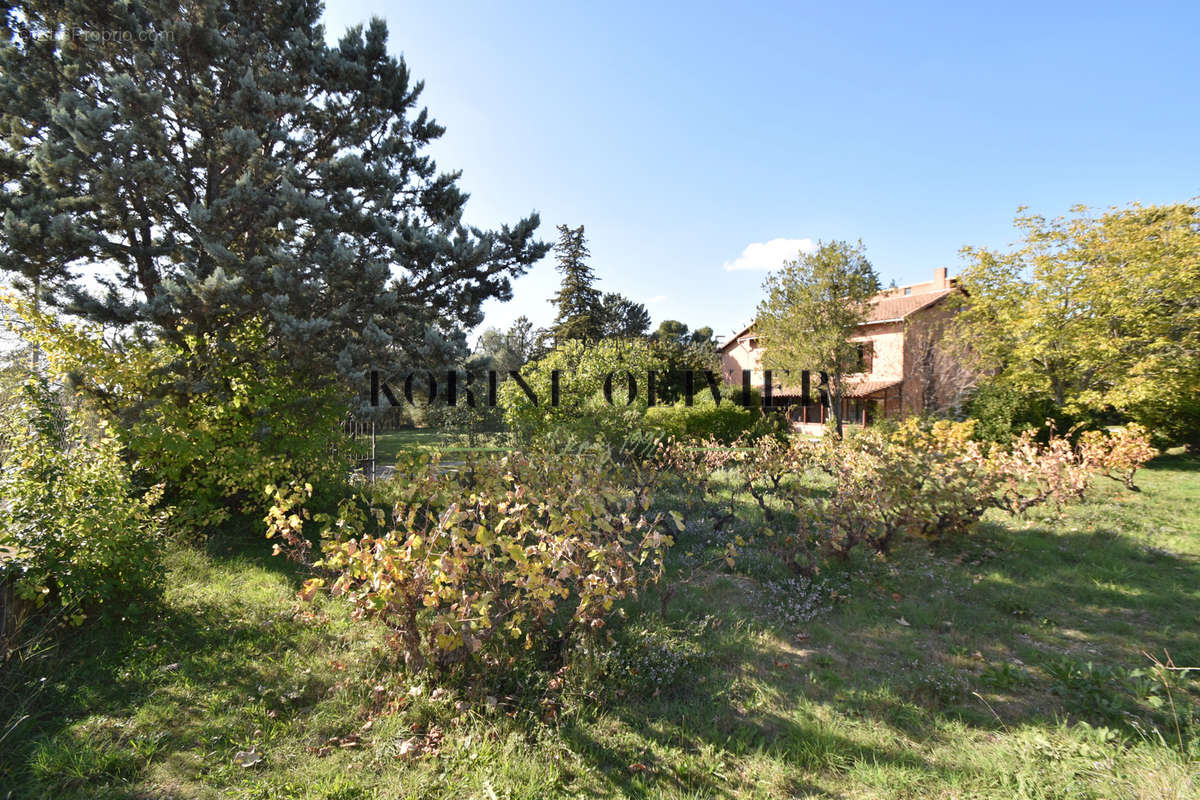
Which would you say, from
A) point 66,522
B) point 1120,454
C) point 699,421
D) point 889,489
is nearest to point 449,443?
point 699,421

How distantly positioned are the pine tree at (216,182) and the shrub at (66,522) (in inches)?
98.0

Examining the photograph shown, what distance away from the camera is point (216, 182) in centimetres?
772

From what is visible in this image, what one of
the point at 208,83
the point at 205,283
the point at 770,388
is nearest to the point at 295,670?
the point at 205,283

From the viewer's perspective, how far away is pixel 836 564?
225 inches

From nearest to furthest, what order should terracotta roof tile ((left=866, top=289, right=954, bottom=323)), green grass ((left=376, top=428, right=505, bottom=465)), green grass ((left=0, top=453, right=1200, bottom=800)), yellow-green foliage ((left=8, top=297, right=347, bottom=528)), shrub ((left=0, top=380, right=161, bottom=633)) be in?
green grass ((left=0, top=453, right=1200, bottom=800)) < shrub ((left=0, top=380, right=161, bottom=633)) < yellow-green foliage ((left=8, top=297, right=347, bottom=528)) < green grass ((left=376, top=428, right=505, bottom=465)) < terracotta roof tile ((left=866, top=289, right=954, bottom=323))

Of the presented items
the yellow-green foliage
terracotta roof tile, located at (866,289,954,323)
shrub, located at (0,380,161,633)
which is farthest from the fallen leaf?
terracotta roof tile, located at (866,289,954,323)

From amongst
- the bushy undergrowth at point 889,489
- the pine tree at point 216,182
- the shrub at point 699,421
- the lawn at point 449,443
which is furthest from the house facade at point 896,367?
the pine tree at point 216,182

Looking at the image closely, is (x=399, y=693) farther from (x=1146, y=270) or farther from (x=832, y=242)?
(x=832, y=242)

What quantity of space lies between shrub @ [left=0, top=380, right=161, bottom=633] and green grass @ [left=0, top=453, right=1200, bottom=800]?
0.42m

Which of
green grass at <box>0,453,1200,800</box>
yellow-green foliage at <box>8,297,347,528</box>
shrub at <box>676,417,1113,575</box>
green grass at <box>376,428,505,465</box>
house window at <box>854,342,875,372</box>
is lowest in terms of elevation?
green grass at <box>0,453,1200,800</box>

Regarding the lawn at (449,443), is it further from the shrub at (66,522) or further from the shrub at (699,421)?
the shrub at (66,522)

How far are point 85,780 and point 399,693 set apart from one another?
1534 millimetres

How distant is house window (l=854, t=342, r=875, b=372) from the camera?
1879 centimetres

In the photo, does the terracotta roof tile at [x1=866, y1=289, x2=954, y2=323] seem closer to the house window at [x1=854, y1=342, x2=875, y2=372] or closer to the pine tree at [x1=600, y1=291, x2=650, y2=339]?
the house window at [x1=854, y1=342, x2=875, y2=372]
